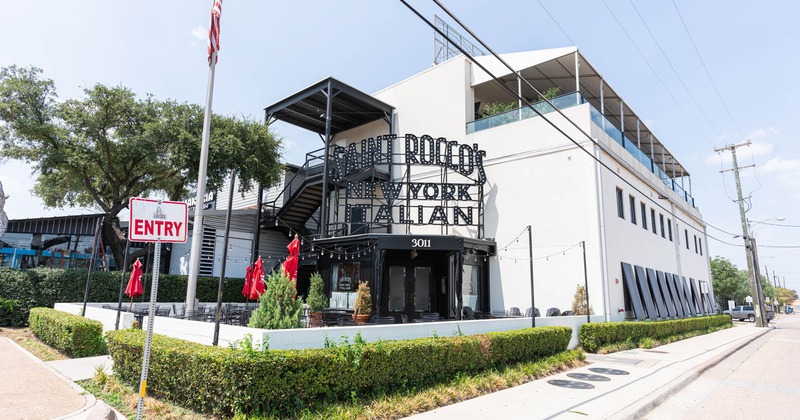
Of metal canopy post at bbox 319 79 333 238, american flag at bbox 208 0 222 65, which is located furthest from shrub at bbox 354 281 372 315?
american flag at bbox 208 0 222 65

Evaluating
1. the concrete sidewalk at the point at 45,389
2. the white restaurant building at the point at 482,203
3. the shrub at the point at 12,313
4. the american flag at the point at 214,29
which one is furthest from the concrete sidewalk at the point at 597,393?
the shrub at the point at 12,313

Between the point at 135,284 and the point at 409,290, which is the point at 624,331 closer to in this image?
the point at 409,290

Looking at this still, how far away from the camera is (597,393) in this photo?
8805 mm

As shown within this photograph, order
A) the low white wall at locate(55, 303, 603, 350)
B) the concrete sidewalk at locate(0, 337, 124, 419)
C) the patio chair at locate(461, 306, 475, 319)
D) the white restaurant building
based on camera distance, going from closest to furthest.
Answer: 1. the concrete sidewalk at locate(0, 337, 124, 419)
2. the low white wall at locate(55, 303, 603, 350)
3. the patio chair at locate(461, 306, 475, 319)
4. the white restaurant building

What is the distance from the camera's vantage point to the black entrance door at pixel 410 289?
1708 cm

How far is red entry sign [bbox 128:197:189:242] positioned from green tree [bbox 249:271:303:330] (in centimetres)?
295

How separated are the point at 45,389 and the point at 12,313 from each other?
11.2 m

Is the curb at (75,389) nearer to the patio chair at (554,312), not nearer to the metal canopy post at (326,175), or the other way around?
the metal canopy post at (326,175)

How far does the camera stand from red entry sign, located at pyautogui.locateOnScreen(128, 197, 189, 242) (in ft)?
16.5

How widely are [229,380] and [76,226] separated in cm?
2440

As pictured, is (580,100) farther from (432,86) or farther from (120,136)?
(120,136)

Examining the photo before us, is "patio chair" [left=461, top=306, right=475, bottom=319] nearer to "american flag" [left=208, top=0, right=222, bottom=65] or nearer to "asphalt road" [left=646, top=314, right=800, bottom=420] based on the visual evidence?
"asphalt road" [left=646, top=314, right=800, bottom=420]

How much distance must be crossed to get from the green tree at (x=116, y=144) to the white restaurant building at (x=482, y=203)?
2.86 metres

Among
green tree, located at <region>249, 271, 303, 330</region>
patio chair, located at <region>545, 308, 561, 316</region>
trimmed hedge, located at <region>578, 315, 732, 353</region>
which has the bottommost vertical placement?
trimmed hedge, located at <region>578, 315, 732, 353</region>
